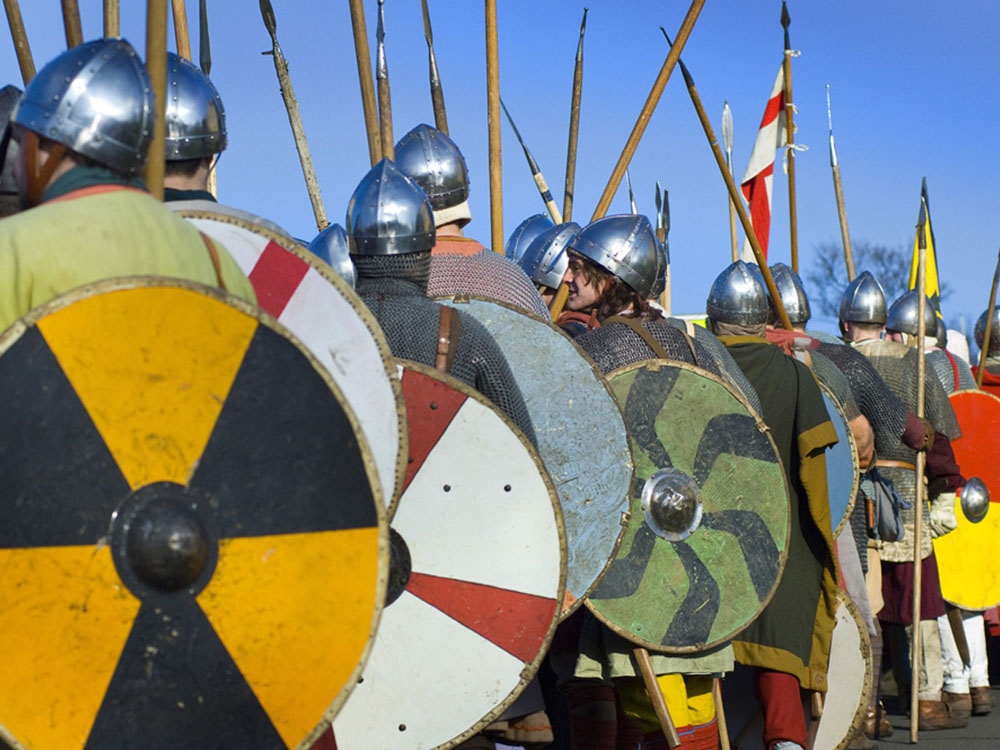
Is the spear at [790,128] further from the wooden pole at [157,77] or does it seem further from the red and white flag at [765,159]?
the wooden pole at [157,77]

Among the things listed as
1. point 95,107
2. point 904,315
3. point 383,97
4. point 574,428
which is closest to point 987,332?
point 904,315

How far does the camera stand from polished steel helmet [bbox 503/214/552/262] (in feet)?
26.1

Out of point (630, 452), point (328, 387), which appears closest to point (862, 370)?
point (630, 452)

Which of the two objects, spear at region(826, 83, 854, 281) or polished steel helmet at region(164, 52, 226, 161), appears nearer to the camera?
polished steel helmet at region(164, 52, 226, 161)

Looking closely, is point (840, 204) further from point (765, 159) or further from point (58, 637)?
point (58, 637)

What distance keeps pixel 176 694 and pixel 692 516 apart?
2.70m

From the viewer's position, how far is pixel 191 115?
3.84m

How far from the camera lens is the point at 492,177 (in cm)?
607

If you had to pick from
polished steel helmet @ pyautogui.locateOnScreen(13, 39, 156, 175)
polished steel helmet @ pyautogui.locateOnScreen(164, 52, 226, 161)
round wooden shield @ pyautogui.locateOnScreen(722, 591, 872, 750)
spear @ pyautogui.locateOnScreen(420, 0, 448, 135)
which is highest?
spear @ pyautogui.locateOnScreen(420, 0, 448, 135)

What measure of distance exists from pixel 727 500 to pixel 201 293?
111 inches

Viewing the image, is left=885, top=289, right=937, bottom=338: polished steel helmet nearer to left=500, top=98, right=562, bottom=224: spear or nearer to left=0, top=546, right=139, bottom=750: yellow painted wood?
left=500, top=98, right=562, bottom=224: spear

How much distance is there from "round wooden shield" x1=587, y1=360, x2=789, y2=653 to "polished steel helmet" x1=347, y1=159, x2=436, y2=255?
2.80 feet

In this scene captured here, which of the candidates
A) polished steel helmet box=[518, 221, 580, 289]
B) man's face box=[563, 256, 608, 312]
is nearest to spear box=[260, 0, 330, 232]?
polished steel helmet box=[518, 221, 580, 289]

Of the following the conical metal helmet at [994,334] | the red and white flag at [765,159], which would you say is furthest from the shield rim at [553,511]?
the conical metal helmet at [994,334]
